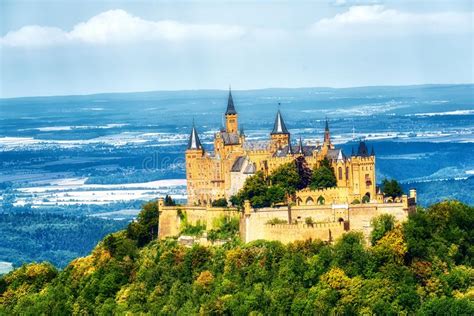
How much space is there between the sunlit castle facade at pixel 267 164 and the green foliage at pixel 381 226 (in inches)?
170

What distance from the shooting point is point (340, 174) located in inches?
2849

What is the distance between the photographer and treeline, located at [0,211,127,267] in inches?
5271

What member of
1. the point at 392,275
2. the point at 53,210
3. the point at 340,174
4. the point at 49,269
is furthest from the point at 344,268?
the point at 53,210

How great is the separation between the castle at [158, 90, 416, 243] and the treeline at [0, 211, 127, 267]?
1937 inches

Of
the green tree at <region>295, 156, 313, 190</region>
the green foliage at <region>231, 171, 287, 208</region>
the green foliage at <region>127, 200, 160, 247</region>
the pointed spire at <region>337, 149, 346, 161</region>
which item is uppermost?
the pointed spire at <region>337, 149, 346, 161</region>

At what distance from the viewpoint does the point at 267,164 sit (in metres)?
75.1

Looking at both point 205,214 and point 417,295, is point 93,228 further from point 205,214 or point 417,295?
point 417,295

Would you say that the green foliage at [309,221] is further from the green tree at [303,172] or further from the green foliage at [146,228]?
the green foliage at [146,228]

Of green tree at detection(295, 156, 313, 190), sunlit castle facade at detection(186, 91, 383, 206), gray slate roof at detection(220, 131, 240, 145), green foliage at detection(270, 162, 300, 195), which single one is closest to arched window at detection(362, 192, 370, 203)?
sunlit castle facade at detection(186, 91, 383, 206)

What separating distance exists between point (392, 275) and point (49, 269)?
24238 millimetres

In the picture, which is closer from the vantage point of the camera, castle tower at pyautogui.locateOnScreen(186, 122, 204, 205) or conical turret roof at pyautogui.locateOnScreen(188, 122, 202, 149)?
castle tower at pyautogui.locateOnScreen(186, 122, 204, 205)

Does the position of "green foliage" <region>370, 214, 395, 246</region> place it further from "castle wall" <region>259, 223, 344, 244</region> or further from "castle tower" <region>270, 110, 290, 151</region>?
"castle tower" <region>270, 110, 290, 151</region>

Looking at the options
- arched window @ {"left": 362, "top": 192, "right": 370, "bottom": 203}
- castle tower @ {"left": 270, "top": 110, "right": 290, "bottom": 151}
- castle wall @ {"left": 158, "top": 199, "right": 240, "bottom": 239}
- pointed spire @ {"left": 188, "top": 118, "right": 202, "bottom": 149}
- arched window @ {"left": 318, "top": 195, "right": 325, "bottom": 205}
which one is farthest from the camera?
pointed spire @ {"left": 188, "top": 118, "right": 202, "bottom": 149}

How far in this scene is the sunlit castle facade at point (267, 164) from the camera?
2810 inches
